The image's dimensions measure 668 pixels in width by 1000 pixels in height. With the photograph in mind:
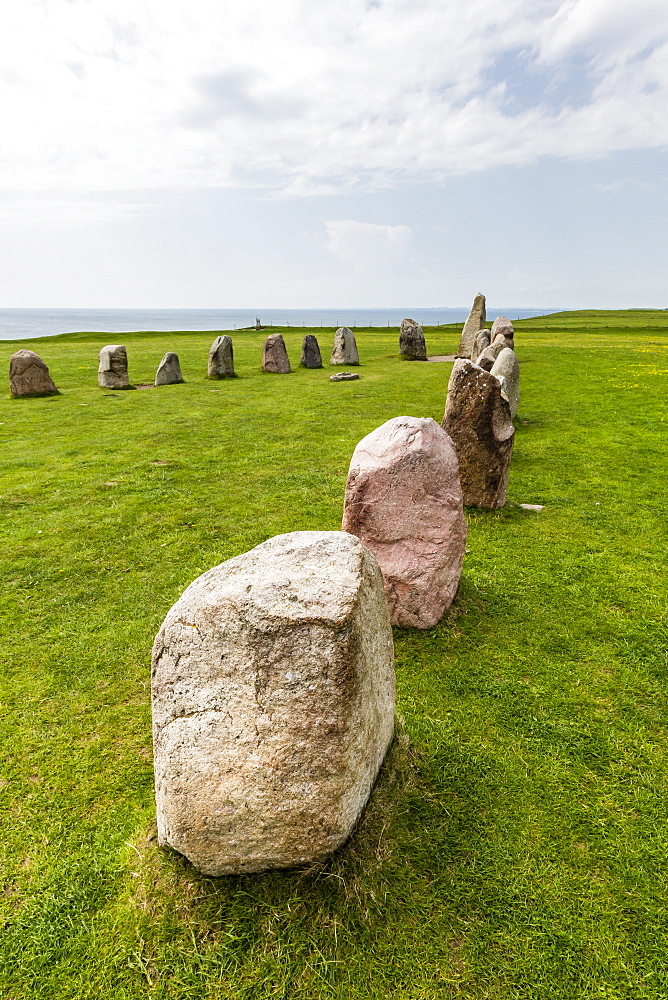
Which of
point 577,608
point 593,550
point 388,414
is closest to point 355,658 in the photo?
point 577,608

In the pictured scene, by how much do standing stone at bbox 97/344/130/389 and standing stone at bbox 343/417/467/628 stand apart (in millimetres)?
16640

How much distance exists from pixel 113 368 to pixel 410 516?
1715 cm

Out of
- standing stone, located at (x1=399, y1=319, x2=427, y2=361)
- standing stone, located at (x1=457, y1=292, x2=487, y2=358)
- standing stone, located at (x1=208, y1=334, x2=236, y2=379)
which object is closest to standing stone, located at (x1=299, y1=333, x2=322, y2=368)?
standing stone, located at (x1=208, y1=334, x2=236, y2=379)

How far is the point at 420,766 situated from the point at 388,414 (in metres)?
11.9

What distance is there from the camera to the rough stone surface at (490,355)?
43.4 feet

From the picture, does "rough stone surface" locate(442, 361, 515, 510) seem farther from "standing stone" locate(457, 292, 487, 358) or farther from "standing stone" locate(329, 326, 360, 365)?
"standing stone" locate(457, 292, 487, 358)

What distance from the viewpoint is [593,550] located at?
7.22 m

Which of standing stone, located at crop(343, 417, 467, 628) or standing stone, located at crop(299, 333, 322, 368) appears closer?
standing stone, located at crop(343, 417, 467, 628)

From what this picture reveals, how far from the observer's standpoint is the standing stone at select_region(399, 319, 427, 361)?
25641mm

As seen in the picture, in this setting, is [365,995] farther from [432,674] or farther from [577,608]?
[577,608]

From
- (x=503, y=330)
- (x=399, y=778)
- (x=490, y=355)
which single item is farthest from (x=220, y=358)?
(x=399, y=778)

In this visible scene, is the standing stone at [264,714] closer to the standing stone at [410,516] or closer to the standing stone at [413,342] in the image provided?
the standing stone at [410,516]

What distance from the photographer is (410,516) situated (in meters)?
5.32

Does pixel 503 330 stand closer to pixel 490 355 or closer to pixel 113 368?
pixel 490 355
